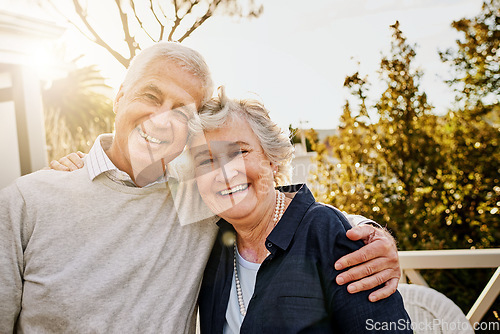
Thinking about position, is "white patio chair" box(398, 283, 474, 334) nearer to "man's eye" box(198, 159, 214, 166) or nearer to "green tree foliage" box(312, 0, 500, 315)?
"green tree foliage" box(312, 0, 500, 315)

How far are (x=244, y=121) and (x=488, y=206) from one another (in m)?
2.39

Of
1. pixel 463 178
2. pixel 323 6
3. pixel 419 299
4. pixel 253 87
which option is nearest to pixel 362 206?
pixel 463 178

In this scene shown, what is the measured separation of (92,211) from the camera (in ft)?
5.33

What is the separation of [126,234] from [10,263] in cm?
42

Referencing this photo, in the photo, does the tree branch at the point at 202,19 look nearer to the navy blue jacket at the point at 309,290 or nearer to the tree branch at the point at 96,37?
the tree branch at the point at 96,37

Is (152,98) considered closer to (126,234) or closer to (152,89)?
(152,89)

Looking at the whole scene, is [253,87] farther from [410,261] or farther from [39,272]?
[410,261]

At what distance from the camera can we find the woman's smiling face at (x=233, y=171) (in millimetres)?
1720

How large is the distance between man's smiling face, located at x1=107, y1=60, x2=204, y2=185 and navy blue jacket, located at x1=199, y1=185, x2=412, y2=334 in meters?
0.61

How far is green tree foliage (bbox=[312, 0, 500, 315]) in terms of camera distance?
10.5 ft

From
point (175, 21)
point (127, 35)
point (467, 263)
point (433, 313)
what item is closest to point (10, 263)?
point (127, 35)

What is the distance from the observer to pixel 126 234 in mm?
1642

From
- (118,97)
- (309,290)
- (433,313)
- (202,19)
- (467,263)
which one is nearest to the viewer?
(309,290)

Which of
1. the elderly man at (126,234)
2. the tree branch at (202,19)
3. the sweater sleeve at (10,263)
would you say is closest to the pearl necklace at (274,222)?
the elderly man at (126,234)
